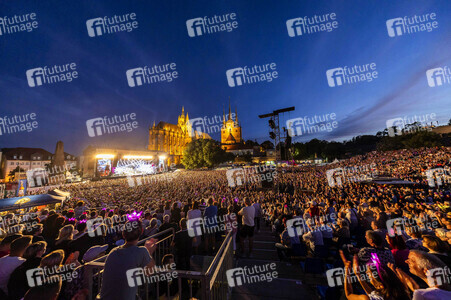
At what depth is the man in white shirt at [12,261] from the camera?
7.93 feet

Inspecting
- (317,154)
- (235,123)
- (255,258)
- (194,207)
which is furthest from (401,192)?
(235,123)

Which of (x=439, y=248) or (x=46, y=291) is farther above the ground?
(x=46, y=291)

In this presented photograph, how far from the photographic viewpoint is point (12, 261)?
2518mm

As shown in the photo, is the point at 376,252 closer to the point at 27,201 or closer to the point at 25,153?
the point at 27,201

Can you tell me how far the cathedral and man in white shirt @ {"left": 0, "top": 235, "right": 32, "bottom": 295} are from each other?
95.5m

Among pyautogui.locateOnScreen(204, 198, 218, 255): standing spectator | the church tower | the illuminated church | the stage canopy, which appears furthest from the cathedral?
pyautogui.locateOnScreen(204, 198, 218, 255): standing spectator

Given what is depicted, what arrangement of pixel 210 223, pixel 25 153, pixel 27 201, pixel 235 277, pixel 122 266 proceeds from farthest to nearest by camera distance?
pixel 25 153 → pixel 27 201 → pixel 210 223 → pixel 235 277 → pixel 122 266

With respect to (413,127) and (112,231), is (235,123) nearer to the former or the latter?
(413,127)

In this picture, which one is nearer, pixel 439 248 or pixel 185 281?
pixel 439 248

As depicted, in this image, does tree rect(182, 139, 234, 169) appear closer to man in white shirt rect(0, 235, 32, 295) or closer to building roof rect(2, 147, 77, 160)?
man in white shirt rect(0, 235, 32, 295)

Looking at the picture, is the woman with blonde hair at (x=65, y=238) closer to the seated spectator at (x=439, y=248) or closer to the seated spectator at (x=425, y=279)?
the seated spectator at (x=425, y=279)

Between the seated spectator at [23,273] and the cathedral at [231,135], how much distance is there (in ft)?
313

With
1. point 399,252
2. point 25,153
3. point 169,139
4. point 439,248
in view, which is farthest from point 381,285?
point 25,153

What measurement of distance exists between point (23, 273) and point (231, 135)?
330ft
